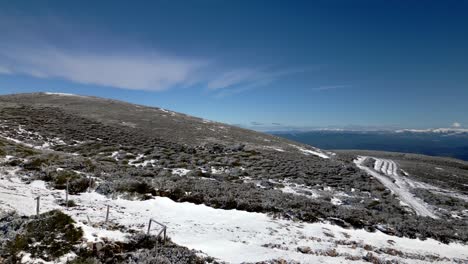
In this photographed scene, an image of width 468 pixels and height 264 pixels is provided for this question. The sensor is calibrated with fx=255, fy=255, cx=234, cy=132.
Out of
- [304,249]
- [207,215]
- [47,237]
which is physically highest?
[47,237]

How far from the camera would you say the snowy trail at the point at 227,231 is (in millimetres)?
11000

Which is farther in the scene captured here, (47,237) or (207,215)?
(207,215)

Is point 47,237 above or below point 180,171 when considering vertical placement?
above

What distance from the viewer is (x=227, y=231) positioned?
43.5 ft

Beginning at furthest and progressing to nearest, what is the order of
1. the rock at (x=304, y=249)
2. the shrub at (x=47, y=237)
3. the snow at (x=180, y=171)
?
1. the snow at (x=180, y=171)
2. the rock at (x=304, y=249)
3. the shrub at (x=47, y=237)

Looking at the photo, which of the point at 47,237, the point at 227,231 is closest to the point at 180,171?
the point at 227,231

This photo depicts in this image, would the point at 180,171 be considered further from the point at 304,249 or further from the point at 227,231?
the point at 304,249

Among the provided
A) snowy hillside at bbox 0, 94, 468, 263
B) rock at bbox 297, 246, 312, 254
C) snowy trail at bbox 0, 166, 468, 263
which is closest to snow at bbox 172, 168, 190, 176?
snowy hillside at bbox 0, 94, 468, 263

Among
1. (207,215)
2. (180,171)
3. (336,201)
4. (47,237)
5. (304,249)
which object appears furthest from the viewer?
(180,171)

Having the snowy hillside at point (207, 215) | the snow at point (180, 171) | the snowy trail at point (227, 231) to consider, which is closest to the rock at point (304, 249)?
the snowy hillside at point (207, 215)

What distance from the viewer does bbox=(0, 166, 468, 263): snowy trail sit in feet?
36.1

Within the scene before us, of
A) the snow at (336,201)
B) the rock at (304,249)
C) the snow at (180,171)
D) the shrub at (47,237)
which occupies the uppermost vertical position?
the shrub at (47,237)

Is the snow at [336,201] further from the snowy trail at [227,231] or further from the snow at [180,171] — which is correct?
the snow at [180,171]

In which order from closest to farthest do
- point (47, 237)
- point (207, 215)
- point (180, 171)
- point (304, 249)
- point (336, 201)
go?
point (47, 237), point (304, 249), point (207, 215), point (336, 201), point (180, 171)
